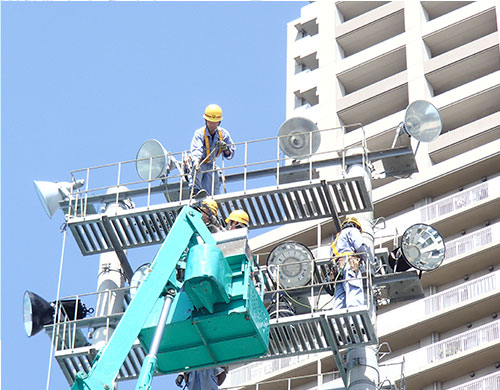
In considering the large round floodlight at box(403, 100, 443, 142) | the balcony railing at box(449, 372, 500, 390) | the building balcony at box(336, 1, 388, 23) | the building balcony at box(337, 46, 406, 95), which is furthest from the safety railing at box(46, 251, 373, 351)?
the building balcony at box(336, 1, 388, 23)

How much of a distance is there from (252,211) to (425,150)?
146 ft

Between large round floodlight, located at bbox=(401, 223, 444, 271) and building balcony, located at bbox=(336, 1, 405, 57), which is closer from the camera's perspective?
large round floodlight, located at bbox=(401, 223, 444, 271)

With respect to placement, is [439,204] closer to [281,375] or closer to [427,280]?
[427,280]

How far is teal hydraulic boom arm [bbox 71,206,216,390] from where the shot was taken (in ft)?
70.6

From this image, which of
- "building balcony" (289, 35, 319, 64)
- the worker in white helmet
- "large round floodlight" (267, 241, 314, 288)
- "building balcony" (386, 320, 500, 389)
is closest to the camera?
the worker in white helmet

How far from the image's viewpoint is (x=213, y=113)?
1206 inches

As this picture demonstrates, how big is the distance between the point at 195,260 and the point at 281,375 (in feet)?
138

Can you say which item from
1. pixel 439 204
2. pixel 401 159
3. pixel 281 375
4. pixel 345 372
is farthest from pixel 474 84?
pixel 345 372

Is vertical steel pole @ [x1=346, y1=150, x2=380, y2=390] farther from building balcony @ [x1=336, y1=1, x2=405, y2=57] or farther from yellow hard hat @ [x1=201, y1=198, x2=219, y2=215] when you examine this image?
building balcony @ [x1=336, y1=1, x2=405, y2=57]

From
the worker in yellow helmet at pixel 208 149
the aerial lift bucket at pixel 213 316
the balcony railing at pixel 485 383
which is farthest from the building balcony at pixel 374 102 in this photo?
the aerial lift bucket at pixel 213 316

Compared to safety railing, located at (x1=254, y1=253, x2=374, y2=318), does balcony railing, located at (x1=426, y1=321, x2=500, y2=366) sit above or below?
above

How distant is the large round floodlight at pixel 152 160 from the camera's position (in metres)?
32.6

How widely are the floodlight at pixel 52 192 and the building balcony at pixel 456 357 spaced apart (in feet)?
100

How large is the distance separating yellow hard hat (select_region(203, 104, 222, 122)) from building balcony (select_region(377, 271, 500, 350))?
110 feet
